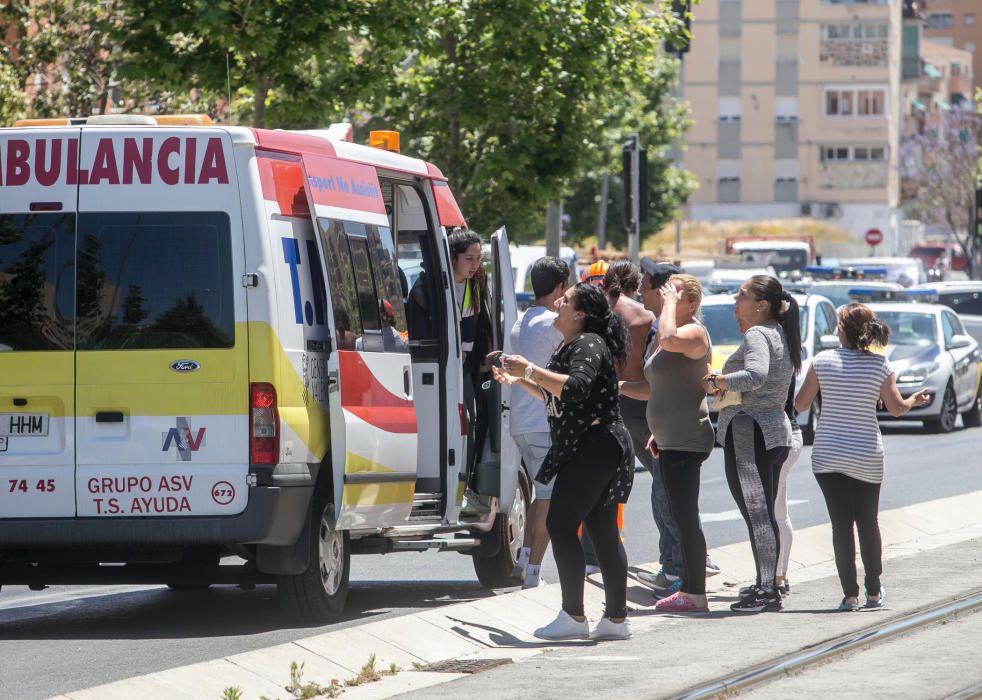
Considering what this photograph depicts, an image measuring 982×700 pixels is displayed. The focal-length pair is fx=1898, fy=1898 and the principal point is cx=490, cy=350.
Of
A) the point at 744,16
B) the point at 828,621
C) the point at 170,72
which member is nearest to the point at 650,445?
the point at 828,621

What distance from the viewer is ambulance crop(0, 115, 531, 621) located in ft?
28.3

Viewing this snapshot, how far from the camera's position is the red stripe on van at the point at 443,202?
10.5 m

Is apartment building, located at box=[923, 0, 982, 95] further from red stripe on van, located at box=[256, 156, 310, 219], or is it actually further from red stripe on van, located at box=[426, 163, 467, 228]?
red stripe on van, located at box=[256, 156, 310, 219]

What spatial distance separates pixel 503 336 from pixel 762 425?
164 centimetres

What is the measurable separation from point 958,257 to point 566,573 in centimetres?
9328

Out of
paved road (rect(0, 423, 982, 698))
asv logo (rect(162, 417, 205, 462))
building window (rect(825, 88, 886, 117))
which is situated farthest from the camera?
building window (rect(825, 88, 886, 117))

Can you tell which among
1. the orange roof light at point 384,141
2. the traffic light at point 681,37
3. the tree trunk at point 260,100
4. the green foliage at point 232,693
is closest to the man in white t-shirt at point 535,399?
the orange roof light at point 384,141

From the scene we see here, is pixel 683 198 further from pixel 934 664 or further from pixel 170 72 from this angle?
pixel 934 664

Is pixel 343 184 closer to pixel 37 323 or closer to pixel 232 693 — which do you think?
pixel 37 323

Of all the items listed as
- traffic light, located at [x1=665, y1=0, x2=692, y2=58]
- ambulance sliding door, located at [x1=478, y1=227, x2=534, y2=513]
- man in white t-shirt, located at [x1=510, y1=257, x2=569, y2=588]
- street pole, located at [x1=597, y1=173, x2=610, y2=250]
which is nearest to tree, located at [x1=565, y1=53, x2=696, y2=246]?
street pole, located at [x1=597, y1=173, x2=610, y2=250]

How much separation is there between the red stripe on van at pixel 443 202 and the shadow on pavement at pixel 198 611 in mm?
2103

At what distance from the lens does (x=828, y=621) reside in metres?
9.16

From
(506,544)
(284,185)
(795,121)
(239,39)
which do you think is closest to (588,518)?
(284,185)

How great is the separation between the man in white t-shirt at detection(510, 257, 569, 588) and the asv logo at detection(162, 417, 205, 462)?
195 centimetres
